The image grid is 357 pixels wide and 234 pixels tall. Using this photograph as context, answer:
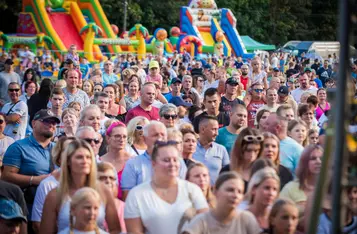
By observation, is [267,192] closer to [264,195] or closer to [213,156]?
[264,195]

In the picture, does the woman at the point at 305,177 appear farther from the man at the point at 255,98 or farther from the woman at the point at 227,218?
the man at the point at 255,98

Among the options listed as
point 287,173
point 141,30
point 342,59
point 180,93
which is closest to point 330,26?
point 141,30

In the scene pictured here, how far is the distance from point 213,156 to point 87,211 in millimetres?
2955

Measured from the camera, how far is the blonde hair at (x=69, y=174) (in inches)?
238

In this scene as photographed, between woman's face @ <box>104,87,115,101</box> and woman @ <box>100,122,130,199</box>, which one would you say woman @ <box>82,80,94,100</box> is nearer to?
woman's face @ <box>104,87,115,101</box>

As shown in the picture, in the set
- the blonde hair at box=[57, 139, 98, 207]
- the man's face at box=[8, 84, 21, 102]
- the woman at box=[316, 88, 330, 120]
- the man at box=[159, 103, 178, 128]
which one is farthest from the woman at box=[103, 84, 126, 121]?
the blonde hair at box=[57, 139, 98, 207]

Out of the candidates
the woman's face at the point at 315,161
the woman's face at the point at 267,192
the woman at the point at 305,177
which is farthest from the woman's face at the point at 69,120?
the woman's face at the point at 267,192

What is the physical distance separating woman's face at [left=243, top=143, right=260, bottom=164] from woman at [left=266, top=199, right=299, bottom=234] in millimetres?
1764

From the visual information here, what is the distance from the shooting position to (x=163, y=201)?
588 cm

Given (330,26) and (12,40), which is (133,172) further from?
(330,26)

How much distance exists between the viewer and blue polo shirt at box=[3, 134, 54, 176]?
7.48 meters

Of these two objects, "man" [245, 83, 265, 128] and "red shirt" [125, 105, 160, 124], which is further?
"man" [245, 83, 265, 128]

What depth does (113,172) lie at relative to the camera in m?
6.50

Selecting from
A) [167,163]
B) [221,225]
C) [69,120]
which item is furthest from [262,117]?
[221,225]
